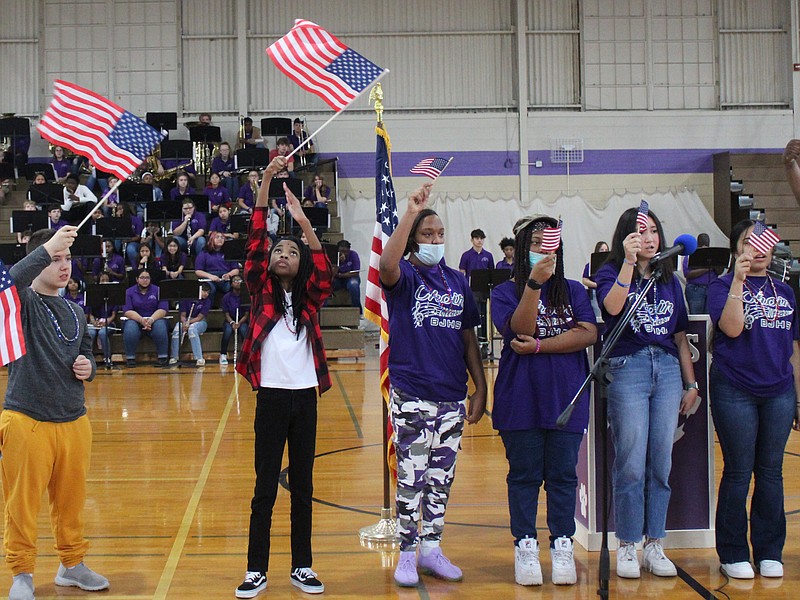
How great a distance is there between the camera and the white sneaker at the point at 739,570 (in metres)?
4.33

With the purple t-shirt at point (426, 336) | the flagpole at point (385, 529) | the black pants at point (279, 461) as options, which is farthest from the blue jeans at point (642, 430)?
the black pants at point (279, 461)

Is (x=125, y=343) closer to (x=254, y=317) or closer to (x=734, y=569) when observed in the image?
(x=254, y=317)

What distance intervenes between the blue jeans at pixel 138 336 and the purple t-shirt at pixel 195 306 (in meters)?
0.40

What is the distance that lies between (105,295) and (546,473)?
10250 mm

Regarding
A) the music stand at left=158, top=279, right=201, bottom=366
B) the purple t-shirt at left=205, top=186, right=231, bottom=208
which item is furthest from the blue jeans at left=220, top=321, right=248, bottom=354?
the purple t-shirt at left=205, top=186, right=231, bottom=208

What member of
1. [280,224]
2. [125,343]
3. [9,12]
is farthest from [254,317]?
[9,12]

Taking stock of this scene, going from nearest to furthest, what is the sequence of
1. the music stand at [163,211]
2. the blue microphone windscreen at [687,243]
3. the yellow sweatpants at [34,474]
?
the blue microphone windscreen at [687,243]
the yellow sweatpants at [34,474]
the music stand at [163,211]

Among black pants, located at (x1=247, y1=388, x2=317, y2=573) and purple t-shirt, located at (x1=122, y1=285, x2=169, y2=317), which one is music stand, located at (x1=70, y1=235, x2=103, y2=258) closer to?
purple t-shirt, located at (x1=122, y1=285, x2=169, y2=317)

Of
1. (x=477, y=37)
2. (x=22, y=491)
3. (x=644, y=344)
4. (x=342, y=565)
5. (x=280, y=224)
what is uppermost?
(x=477, y=37)

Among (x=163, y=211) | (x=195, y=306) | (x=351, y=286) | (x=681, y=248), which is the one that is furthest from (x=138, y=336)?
(x=681, y=248)

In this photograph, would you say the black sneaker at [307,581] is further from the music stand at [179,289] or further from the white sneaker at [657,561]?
the music stand at [179,289]

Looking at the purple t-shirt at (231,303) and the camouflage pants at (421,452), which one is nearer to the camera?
the camouflage pants at (421,452)

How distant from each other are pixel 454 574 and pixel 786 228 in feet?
51.4

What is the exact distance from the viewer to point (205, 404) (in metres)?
9.76
